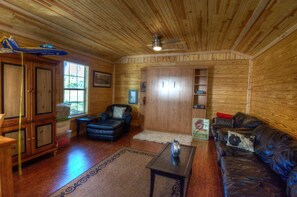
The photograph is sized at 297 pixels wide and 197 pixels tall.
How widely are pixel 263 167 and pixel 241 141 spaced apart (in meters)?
0.69

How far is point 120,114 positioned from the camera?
16.5ft

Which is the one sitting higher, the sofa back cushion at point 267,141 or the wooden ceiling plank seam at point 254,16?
the wooden ceiling plank seam at point 254,16

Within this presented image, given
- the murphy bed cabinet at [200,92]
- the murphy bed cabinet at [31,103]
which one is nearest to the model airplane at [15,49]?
the murphy bed cabinet at [31,103]

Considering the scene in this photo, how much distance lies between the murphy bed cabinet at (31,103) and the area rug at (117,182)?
3.61 feet

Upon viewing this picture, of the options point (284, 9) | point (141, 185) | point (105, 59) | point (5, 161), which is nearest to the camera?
point (5, 161)

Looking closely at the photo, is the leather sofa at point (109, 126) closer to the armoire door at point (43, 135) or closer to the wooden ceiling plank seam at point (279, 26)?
the armoire door at point (43, 135)

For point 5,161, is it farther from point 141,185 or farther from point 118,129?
point 118,129

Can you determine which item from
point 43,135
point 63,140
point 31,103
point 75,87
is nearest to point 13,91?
point 31,103

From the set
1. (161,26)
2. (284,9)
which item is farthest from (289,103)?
(161,26)

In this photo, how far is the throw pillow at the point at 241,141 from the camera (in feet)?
8.72

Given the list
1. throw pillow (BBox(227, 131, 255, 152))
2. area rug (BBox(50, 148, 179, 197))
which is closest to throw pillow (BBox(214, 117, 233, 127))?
throw pillow (BBox(227, 131, 255, 152))

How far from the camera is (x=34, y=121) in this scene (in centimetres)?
282

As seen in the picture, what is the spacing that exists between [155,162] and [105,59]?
455cm

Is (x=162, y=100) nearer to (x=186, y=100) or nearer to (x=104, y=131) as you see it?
(x=186, y=100)
